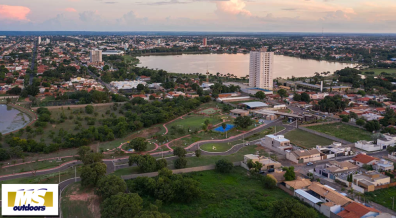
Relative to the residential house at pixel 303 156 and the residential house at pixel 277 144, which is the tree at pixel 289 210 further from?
the residential house at pixel 277 144

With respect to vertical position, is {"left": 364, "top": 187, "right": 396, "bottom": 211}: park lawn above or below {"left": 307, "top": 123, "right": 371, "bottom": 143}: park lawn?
below

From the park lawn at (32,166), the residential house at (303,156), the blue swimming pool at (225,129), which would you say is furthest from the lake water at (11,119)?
the residential house at (303,156)

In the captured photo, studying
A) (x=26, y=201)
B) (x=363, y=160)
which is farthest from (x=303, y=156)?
(x=26, y=201)

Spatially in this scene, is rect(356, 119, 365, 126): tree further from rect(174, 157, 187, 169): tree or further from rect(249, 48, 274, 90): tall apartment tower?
rect(249, 48, 274, 90): tall apartment tower

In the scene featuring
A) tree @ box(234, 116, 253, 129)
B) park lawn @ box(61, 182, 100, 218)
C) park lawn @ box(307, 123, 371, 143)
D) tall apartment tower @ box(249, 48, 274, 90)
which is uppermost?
tall apartment tower @ box(249, 48, 274, 90)

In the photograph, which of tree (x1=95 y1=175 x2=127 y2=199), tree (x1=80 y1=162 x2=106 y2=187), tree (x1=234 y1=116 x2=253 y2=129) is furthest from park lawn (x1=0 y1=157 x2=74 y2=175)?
tree (x1=234 y1=116 x2=253 y2=129)

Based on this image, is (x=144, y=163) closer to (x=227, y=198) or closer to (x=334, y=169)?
(x=227, y=198)
